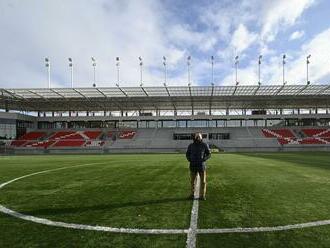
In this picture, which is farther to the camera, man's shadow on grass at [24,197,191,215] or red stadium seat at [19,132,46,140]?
red stadium seat at [19,132,46,140]

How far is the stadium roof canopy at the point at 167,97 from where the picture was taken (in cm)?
6062

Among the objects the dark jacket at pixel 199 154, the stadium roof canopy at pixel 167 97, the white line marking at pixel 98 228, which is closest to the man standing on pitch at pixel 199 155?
the dark jacket at pixel 199 154

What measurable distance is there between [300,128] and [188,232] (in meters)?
78.4

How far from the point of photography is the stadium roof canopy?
6062 centimetres

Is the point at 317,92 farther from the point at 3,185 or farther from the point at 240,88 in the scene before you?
the point at 3,185

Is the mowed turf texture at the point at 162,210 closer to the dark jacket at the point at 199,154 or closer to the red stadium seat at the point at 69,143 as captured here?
the dark jacket at the point at 199,154

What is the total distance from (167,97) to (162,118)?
15.2 meters

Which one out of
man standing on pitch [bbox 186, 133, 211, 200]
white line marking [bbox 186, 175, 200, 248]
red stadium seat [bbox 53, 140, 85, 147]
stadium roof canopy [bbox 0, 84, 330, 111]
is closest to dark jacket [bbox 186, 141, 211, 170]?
man standing on pitch [bbox 186, 133, 211, 200]

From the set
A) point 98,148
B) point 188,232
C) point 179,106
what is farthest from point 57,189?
point 179,106

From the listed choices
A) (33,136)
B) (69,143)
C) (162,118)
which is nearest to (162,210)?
(69,143)

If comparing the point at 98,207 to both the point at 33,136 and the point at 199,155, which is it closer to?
the point at 199,155

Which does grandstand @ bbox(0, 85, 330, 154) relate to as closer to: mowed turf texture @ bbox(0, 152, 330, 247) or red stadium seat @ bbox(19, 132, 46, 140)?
red stadium seat @ bbox(19, 132, 46, 140)

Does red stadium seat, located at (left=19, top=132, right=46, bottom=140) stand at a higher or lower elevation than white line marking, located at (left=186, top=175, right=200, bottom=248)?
higher

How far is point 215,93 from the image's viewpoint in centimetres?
6319
